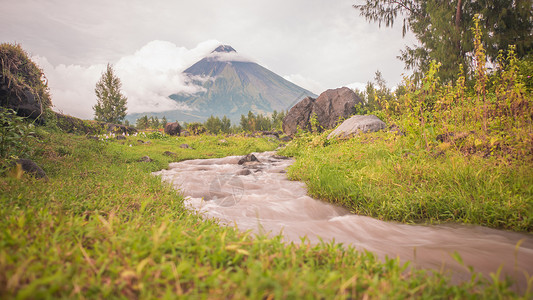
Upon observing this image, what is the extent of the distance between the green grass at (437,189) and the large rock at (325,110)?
1181 centimetres

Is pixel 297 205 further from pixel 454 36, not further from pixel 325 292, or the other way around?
pixel 454 36

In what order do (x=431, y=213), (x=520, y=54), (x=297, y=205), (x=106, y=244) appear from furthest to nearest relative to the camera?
(x=520, y=54), (x=297, y=205), (x=431, y=213), (x=106, y=244)

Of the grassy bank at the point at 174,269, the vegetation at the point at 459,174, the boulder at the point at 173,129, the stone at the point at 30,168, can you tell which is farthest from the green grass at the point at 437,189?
the boulder at the point at 173,129

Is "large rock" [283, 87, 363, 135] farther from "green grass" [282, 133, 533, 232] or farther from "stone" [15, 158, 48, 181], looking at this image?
"stone" [15, 158, 48, 181]

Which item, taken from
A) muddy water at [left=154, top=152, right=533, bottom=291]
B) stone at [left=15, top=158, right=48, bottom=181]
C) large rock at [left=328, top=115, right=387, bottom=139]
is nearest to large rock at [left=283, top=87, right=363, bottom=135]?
large rock at [left=328, top=115, right=387, bottom=139]

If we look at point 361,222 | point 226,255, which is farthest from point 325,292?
point 361,222

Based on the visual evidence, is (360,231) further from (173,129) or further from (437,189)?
(173,129)

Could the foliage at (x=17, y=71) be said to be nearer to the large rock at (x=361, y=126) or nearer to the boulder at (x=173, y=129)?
the large rock at (x=361, y=126)

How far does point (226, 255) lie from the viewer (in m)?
1.54

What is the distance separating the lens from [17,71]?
6988mm

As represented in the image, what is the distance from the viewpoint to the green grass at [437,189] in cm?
305

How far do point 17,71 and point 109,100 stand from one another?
45.6 meters

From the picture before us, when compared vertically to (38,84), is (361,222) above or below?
below

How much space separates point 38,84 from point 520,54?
23.2 m
